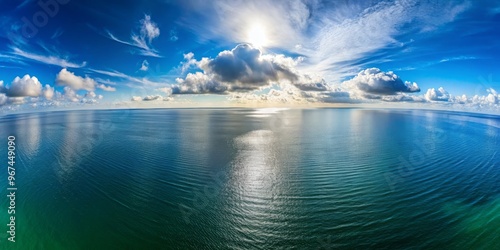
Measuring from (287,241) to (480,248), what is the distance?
45.2 ft

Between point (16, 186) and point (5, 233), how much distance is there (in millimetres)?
11816

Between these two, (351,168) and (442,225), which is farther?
(351,168)

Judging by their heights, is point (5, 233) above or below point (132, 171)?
below

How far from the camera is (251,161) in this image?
38.0 metres

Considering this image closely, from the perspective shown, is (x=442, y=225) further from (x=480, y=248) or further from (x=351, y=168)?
(x=351, y=168)

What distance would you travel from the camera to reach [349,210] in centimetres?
2070

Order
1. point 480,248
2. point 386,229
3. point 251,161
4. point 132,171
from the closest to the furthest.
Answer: point 480,248, point 386,229, point 132,171, point 251,161

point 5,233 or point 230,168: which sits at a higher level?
point 230,168

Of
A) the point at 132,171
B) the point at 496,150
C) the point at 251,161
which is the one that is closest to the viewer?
the point at 132,171

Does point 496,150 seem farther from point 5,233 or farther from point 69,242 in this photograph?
point 5,233

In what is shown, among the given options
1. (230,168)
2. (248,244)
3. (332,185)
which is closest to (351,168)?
(332,185)

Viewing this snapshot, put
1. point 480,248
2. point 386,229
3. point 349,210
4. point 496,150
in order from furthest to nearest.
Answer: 1. point 496,150
2. point 349,210
3. point 386,229
4. point 480,248

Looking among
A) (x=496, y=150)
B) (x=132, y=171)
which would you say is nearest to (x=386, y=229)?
(x=132, y=171)

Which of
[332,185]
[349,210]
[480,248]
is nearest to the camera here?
[480,248]
